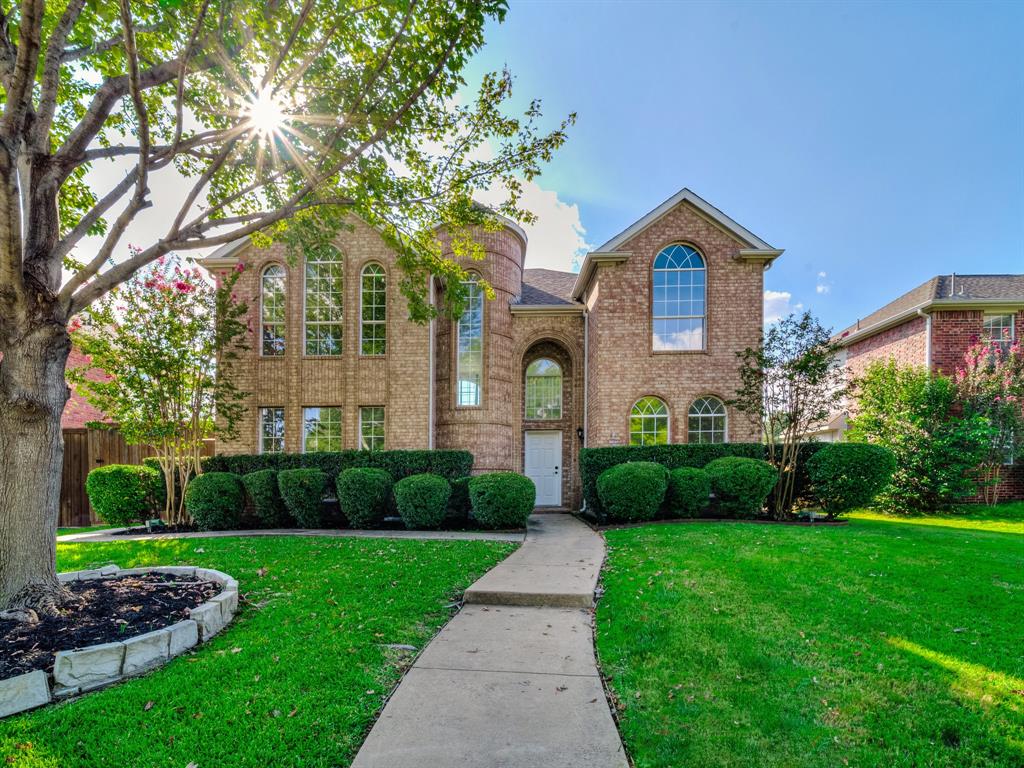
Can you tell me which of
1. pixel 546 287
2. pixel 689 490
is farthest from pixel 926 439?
pixel 546 287

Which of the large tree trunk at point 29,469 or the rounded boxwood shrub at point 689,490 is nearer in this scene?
the large tree trunk at point 29,469

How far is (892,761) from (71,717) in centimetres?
451

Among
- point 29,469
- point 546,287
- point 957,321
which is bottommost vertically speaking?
point 29,469

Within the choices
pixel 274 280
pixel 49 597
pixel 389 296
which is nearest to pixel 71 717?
pixel 49 597

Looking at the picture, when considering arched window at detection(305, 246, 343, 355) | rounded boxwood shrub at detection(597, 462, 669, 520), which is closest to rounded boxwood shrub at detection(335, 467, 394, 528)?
arched window at detection(305, 246, 343, 355)

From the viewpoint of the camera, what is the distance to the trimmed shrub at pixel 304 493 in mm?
9922

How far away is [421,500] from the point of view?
9648 millimetres

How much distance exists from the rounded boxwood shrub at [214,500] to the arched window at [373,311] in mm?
4510

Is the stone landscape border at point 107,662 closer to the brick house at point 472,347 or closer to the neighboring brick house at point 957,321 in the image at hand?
the brick house at point 472,347

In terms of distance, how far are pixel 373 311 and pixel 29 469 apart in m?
9.12

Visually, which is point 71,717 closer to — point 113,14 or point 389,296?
point 113,14

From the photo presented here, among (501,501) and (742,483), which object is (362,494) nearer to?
(501,501)

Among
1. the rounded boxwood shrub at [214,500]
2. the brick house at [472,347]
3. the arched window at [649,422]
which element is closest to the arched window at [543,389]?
the brick house at [472,347]

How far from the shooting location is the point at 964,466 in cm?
1248
